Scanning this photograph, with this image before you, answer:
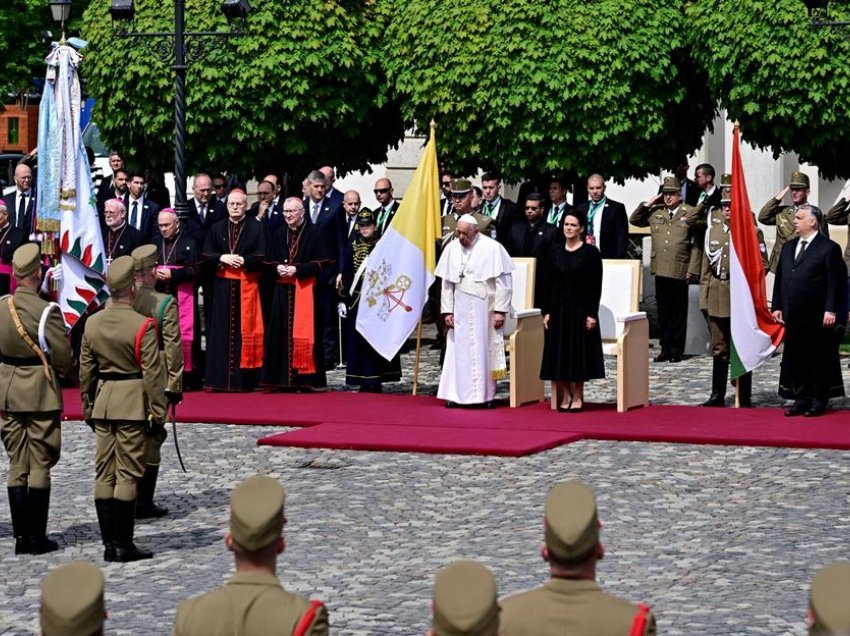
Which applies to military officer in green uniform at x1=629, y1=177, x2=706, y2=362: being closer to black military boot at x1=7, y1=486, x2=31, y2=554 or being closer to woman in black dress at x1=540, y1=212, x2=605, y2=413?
woman in black dress at x1=540, y1=212, x2=605, y2=413

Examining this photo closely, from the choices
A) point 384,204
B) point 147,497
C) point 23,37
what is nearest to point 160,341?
point 147,497

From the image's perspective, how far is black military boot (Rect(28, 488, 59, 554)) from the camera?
11.2 meters

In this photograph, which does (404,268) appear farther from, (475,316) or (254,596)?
(254,596)

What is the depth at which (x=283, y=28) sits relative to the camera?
21.3 metres

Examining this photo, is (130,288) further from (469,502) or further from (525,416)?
(525,416)

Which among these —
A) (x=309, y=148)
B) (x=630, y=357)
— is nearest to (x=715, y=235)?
(x=630, y=357)

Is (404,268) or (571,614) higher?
(404,268)

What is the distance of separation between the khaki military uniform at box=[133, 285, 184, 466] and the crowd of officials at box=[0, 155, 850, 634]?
13 millimetres

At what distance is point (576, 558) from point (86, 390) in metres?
6.50

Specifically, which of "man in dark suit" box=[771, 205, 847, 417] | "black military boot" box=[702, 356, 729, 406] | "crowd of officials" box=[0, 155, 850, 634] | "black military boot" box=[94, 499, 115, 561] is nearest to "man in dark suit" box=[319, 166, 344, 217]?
"crowd of officials" box=[0, 155, 850, 634]

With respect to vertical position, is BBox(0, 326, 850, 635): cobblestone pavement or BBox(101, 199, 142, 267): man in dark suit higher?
BBox(101, 199, 142, 267): man in dark suit

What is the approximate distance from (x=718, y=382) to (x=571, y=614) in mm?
11619

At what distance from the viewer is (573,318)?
1623cm

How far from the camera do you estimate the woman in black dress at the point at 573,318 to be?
16125mm
